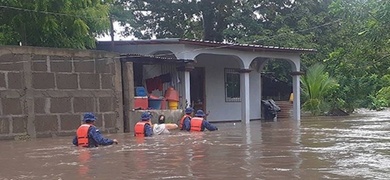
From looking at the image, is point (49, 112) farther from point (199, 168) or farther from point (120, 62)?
point (199, 168)

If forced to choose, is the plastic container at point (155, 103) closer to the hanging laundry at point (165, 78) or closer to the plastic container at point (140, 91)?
the plastic container at point (140, 91)

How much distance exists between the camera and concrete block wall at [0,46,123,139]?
47.3 feet

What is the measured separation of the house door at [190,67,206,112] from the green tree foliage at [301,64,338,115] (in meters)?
7.22

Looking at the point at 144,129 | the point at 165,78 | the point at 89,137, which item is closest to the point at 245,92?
the point at 165,78

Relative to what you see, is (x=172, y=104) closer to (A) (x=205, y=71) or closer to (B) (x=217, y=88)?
(A) (x=205, y=71)

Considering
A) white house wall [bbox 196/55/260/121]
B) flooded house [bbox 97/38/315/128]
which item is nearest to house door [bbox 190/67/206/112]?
flooded house [bbox 97/38/315/128]

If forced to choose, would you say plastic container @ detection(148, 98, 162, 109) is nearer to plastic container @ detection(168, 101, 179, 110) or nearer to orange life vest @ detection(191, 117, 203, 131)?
plastic container @ detection(168, 101, 179, 110)

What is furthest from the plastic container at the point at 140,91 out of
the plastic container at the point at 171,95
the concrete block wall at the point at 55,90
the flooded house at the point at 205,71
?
the plastic container at the point at 171,95

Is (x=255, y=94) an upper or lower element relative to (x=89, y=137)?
upper

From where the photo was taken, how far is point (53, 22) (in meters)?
17.0

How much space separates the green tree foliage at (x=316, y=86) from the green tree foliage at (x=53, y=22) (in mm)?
12837

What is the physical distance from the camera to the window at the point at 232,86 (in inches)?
968

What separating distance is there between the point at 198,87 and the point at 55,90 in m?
9.32

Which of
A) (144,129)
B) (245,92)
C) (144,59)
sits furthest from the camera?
(245,92)
